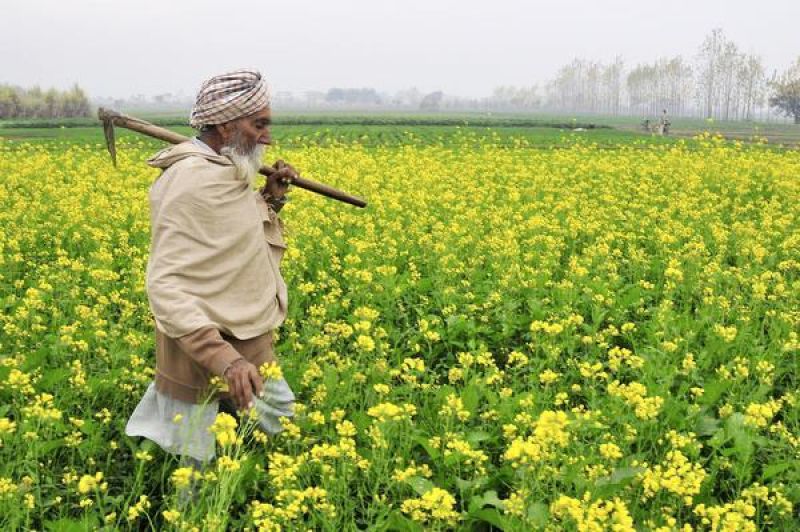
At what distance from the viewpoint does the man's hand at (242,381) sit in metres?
2.88

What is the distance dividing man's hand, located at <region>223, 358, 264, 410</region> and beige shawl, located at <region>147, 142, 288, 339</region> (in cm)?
21

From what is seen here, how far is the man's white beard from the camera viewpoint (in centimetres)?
321

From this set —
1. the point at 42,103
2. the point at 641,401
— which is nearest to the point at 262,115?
the point at 641,401

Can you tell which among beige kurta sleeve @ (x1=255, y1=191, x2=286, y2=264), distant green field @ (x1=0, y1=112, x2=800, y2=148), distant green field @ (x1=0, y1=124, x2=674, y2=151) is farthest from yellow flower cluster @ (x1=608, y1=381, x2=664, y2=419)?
distant green field @ (x1=0, y1=124, x2=674, y2=151)

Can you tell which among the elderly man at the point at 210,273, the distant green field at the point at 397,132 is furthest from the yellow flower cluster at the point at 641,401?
the distant green field at the point at 397,132

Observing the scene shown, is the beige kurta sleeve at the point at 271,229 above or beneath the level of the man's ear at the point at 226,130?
beneath

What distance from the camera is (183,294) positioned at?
118 inches

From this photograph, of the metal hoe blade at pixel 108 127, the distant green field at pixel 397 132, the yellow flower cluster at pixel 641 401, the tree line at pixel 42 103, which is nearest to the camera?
the yellow flower cluster at pixel 641 401

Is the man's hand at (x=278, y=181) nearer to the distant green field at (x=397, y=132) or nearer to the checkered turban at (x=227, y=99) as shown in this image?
the checkered turban at (x=227, y=99)

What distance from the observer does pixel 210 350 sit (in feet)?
9.59

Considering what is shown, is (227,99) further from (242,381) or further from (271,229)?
(242,381)

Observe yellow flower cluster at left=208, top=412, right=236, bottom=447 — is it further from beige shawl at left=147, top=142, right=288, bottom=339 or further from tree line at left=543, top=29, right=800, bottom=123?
tree line at left=543, top=29, right=800, bottom=123

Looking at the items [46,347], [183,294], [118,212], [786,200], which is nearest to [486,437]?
[183,294]

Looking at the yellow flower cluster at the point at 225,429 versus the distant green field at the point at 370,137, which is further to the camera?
the distant green field at the point at 370,137
